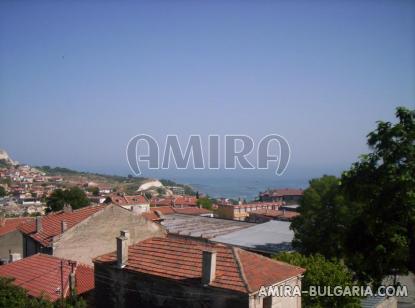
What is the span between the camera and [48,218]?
89.1 ft

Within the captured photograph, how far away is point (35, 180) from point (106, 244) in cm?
15528

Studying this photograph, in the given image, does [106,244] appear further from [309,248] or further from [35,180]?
[35,180]

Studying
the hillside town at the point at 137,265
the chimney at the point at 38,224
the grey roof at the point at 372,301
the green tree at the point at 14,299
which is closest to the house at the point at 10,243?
the hillside town at the point at 137,265

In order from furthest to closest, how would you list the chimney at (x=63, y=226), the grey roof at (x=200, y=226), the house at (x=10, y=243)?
the grey roof at (x=200, y=226) → the house at (x=10, y=243) → the chimney at (x=63, y=226)

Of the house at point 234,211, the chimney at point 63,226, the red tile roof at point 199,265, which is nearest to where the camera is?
the red tile roof at point 199,265

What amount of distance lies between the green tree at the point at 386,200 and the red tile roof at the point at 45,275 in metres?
11.8

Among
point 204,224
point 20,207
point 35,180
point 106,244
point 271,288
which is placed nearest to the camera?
point 271,288

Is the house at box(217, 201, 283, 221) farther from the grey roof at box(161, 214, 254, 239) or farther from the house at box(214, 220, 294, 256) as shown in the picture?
the house at box(214, 220, 294, 256)

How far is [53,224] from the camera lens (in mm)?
25766

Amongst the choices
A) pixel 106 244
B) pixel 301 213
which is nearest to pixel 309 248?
pixel 301 213

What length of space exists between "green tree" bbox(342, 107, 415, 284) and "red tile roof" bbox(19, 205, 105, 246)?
14316mm

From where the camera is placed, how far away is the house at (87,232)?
75.7ft

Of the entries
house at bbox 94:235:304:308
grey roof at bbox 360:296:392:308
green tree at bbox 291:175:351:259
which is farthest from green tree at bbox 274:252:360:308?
green tree at bbox 291:175:351:259

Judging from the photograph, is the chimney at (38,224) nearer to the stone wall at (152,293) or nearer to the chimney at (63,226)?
the chimney at (63,226)
